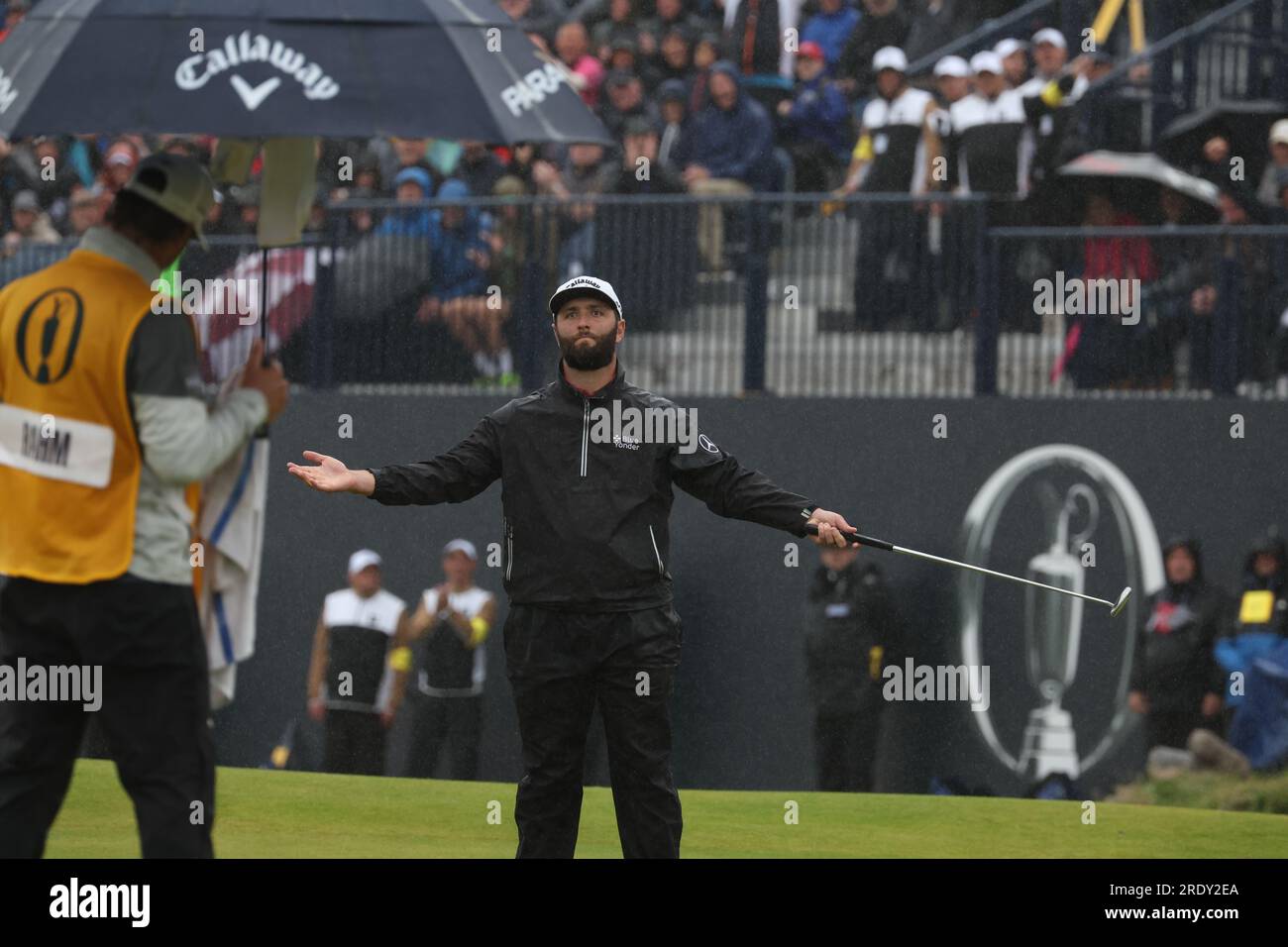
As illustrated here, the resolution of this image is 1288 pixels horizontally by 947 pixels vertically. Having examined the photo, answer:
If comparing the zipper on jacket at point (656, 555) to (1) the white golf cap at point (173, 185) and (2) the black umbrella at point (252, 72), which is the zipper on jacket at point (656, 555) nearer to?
(2) the black umbrella at point (252, 72)

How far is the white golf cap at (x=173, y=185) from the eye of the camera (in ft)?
19.1

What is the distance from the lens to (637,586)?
281 inches

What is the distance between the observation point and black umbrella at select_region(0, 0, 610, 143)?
6246 mm

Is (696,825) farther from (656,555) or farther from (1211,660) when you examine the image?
(1211,660)

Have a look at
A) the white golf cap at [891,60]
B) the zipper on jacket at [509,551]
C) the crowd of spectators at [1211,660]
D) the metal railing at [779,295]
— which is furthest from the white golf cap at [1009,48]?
the zipper on jacket at [509,551]

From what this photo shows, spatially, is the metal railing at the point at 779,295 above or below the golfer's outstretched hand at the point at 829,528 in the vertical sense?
above

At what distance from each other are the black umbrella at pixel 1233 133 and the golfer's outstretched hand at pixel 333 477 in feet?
31.5

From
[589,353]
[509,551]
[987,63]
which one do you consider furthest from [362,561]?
[589,353]

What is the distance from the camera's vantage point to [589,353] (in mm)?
7207

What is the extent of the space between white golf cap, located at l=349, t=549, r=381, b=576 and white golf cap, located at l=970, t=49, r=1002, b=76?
5396mm
